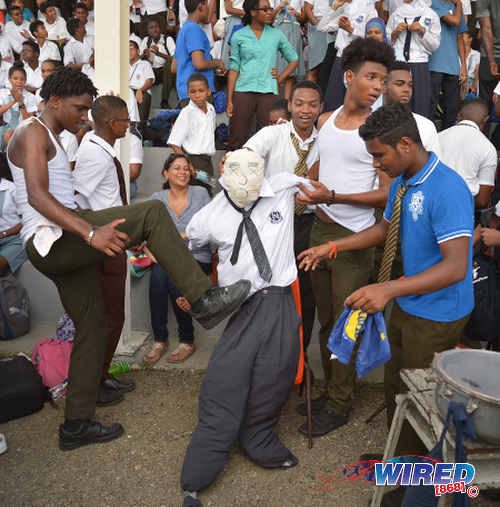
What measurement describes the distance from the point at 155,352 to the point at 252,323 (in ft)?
5.53

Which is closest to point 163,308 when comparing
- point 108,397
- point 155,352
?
point 155,352

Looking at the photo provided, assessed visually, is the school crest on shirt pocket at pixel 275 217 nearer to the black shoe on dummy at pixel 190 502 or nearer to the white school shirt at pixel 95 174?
the white school shirt at pixel 95 174

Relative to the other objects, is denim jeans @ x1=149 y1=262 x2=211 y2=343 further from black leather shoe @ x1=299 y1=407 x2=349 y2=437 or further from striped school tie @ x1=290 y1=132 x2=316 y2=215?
black leather shoe @ x1=299 y1=407 x2=349 y2=437

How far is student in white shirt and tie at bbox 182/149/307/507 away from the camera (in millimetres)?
2959

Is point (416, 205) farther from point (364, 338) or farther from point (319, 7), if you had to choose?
point (319, 7)

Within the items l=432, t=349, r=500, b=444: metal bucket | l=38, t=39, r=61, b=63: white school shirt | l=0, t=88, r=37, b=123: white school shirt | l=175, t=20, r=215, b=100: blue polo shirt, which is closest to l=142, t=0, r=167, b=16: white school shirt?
l=38, t=39, r=61, b=63: white school shirt

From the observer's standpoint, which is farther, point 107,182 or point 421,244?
point 107,182

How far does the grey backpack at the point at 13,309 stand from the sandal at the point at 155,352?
1242 mm

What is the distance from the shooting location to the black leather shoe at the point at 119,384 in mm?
3917

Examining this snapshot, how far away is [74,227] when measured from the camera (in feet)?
9.00

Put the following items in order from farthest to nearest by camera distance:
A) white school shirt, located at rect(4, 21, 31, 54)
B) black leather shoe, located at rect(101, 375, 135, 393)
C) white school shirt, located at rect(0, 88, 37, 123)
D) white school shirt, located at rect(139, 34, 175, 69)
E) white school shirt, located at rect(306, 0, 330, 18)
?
white school shirt, located at rect(4, 21, 31, 54)
white school shirt, located at rect(139, 34, 175, 69)
white school shirt, located at rect(0, 88, 37, 123)
white school shirt, located at rect(306, 0, 330, 18)
black leather shoe, located at rect(101, 375, 135, 393)

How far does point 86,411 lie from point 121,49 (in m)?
2.66

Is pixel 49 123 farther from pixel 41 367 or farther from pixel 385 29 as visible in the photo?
pixel 385 29

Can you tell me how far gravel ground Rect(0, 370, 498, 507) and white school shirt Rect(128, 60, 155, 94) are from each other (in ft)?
17.7
